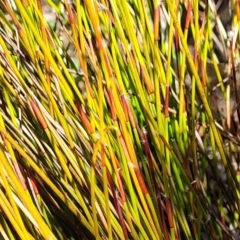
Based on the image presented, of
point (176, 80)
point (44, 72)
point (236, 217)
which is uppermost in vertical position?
point (44, 72)

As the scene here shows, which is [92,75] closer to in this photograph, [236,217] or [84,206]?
[84,206]

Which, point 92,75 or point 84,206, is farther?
point 92,75

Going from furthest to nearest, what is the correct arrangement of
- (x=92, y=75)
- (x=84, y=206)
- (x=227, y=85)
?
(x=227, y=85)
(x=92, y=75)
(x=84, y=206)

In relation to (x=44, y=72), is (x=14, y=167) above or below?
below

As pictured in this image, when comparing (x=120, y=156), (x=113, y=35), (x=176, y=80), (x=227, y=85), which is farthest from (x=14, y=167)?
(x=227, y=85)

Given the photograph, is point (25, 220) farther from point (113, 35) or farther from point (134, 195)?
point (113, 35)

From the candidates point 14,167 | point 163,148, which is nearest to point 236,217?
point 163,148

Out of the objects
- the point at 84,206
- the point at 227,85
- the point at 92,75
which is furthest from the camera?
the point at 227,85
